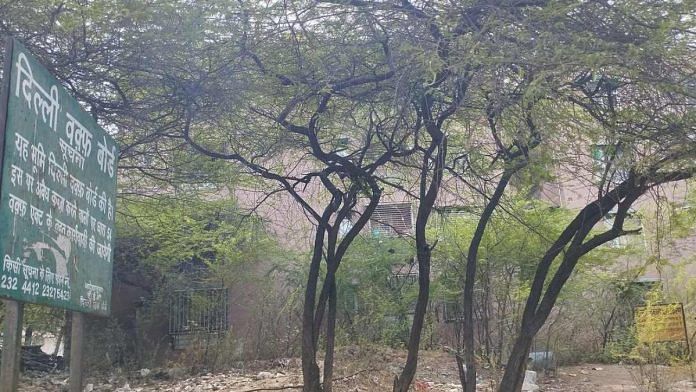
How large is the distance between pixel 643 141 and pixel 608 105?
457 millimetres

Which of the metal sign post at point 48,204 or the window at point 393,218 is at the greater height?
the window at point 393,218

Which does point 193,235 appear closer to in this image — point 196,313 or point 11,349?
point 196,313

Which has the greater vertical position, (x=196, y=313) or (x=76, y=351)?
(x=196, y=313)

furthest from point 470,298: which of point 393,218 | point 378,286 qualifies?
point 393,218

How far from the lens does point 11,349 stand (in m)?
3.30

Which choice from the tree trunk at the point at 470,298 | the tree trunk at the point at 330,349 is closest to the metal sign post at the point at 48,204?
the tree trunk at the point at 470,298

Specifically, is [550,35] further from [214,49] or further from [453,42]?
[214,49]

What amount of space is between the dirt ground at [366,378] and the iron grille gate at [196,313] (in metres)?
1.61

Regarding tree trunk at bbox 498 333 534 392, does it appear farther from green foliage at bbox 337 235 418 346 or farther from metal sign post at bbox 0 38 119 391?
green foliage at bbox 337 235 418 346

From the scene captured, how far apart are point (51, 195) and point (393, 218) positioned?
11.6 meters

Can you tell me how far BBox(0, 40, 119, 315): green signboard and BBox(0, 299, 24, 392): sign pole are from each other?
0.57 feet

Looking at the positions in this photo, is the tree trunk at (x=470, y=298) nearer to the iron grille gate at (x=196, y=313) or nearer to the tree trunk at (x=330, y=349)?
the tree trunk at (x=330, y=349)

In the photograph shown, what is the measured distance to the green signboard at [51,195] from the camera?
2921 mm

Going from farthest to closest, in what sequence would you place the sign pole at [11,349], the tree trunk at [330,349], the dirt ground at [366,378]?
the dirt ground at [366,378], the tree trunk at [330,349], the sign pole at [11,349]
